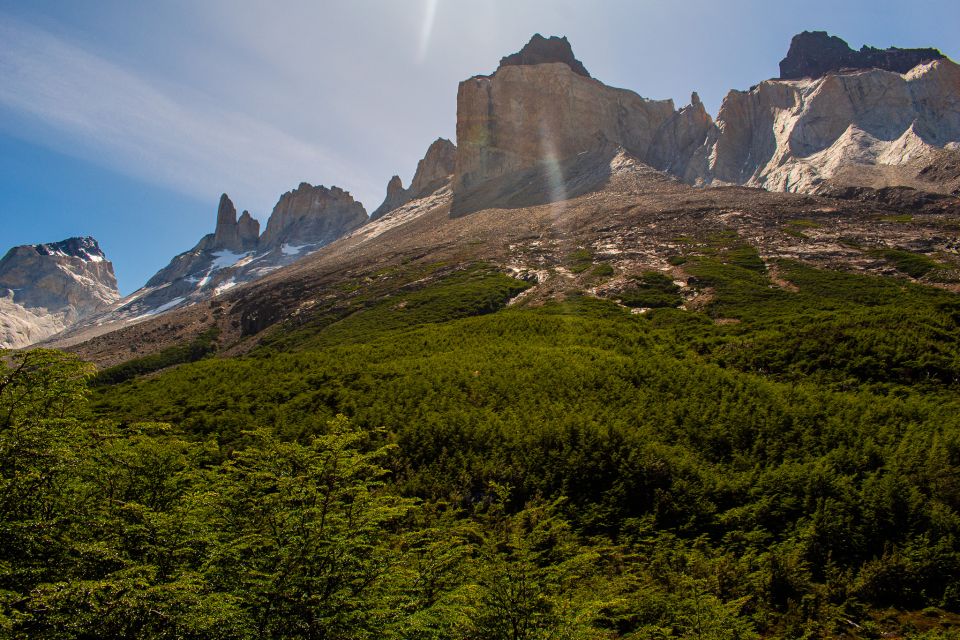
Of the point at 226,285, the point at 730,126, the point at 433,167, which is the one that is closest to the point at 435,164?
the point at 433,167

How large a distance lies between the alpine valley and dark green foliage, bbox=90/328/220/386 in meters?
0.33

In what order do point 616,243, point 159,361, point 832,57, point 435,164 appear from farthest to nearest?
1. point 435,164
2. point 832,57
3. point 616,243
4. point 159,361

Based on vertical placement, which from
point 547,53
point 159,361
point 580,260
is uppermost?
point 547,53

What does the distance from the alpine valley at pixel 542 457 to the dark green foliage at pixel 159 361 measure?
33cm

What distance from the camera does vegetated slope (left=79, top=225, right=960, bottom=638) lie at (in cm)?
869

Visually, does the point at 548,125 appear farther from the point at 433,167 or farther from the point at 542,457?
the point at 542,457

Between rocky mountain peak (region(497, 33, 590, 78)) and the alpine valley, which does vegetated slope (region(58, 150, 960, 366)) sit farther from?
rocky mountain peak (region(497, 33, 590, 78))

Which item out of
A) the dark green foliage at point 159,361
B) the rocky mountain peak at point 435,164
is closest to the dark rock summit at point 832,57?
the rocky mountain peak at point 435,164

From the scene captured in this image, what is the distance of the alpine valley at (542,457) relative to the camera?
6.12m

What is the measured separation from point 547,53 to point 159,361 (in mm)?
145532

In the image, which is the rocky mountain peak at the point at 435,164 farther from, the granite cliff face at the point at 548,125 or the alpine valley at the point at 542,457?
the alpine valley at the point at 542,457

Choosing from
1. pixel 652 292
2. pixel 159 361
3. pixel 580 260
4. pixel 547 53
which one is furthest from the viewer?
pixel 547 53

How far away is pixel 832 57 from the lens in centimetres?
16188

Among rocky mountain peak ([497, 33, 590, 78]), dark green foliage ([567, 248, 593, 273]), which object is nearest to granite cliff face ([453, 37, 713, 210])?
rocky mountain peak ([497, 33, 590, 78])
